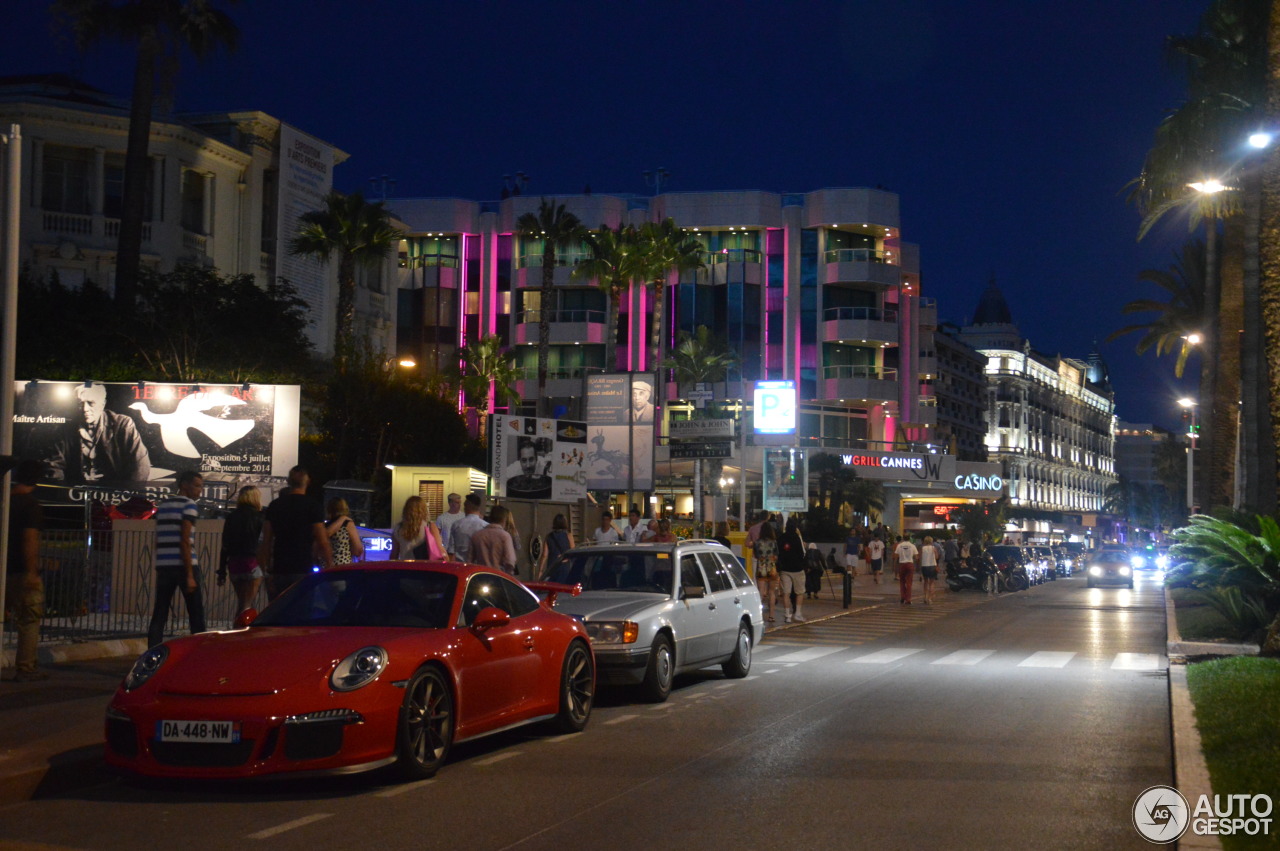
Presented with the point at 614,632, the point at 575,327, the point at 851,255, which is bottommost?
the point at 614,632

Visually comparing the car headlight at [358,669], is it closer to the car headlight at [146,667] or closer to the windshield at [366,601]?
the windshield at [366,601]

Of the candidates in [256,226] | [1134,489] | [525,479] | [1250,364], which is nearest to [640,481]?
[525,479]

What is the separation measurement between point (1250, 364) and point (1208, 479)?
6.49 metres

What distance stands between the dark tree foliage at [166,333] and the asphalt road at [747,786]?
2429cm

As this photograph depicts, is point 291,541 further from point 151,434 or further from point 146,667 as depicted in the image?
point 151,434

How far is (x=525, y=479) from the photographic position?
30250 millimetres

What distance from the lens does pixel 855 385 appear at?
253 feet

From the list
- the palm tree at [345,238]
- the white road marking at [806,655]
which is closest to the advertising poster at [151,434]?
the white road marking at [806,655]

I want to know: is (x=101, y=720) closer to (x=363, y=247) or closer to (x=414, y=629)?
(x=414, y=629)

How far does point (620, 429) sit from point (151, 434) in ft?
34.9

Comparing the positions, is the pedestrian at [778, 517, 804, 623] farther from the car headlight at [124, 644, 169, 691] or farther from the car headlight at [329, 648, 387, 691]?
the car headlight at [124, 644, 169, 691]

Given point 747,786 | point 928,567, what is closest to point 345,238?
point 928,567

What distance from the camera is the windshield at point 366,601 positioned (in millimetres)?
9258

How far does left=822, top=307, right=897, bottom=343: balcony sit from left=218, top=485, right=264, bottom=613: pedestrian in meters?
65.8
